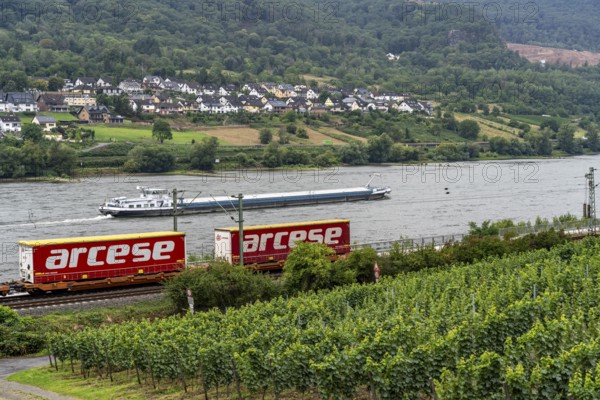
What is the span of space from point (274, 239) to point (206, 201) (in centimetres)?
4956

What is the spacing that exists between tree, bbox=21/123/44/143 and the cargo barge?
4421 centimetres

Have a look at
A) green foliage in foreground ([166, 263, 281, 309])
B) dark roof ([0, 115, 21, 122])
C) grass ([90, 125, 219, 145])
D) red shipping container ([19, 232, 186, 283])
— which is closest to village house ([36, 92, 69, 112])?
dark roof ([0, 115, 21, 122])

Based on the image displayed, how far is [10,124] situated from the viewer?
164 metres

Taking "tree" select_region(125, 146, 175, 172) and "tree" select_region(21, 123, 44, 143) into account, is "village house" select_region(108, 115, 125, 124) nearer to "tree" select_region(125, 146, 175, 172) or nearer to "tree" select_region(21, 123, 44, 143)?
"tree" select_region(21, 123, 44, 143)

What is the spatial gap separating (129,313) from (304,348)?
63.3 ft

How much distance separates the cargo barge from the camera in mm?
103250

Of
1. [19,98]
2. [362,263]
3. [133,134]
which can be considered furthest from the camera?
[19,98]

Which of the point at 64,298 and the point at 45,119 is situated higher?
the point at 45,119

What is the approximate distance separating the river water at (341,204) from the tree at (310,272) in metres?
23.0

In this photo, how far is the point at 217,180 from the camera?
138750 mm

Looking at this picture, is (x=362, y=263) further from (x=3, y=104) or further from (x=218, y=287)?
(x=3, y=104)

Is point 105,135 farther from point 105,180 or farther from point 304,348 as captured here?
point 304,348

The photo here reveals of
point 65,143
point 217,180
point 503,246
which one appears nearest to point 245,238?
point 503,246

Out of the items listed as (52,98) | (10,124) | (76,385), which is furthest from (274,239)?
(52,98)
